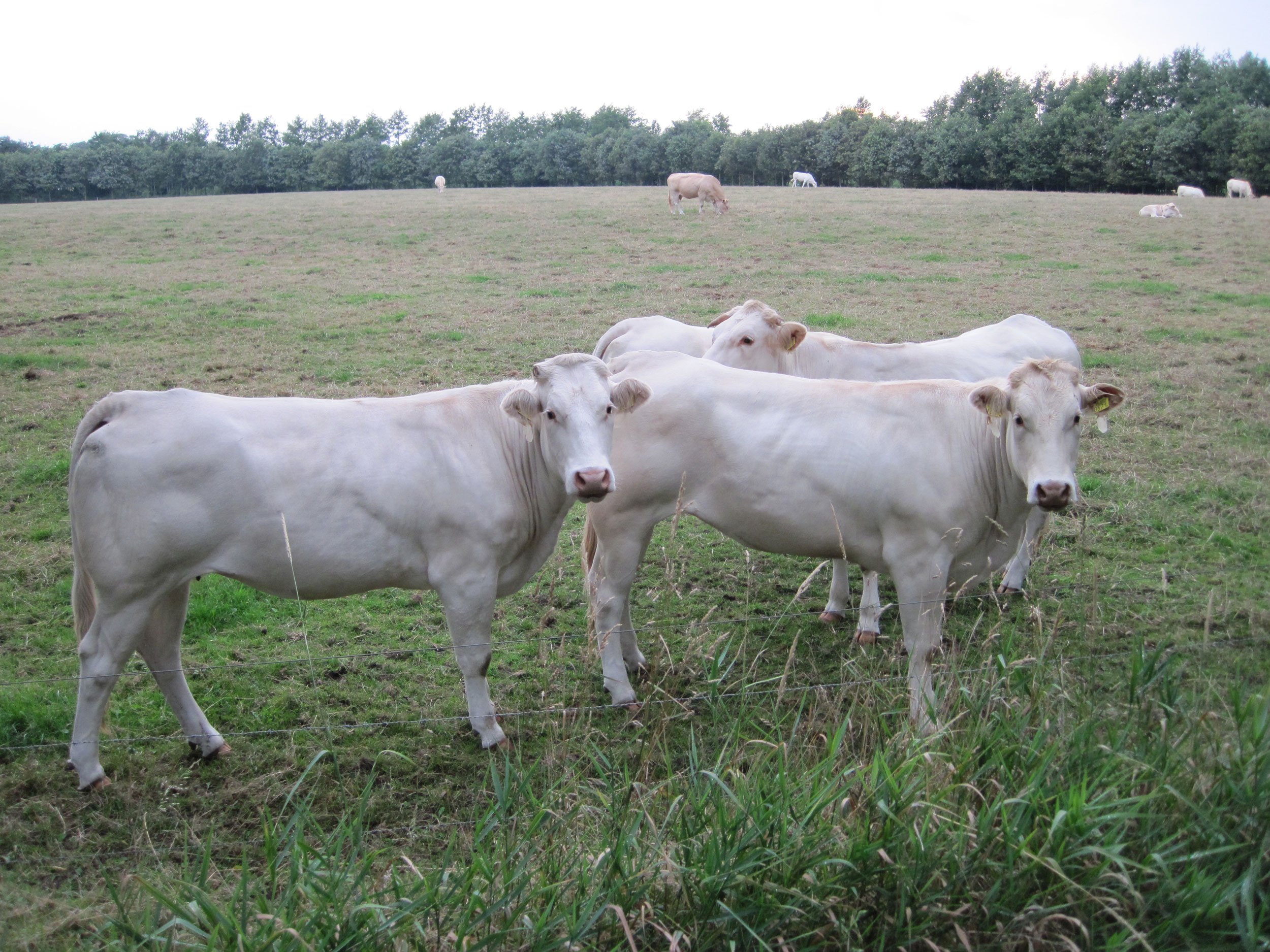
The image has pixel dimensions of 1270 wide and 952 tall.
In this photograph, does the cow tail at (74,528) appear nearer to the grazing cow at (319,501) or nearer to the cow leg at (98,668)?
the grazing cow at (319,501)

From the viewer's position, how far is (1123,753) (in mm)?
3162

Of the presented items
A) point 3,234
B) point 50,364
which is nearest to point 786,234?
point 50,364

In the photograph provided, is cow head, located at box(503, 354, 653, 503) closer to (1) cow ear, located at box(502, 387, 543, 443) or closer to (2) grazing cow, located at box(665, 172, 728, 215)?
(1) cow ear, located at box(502, 387, 543, 443)

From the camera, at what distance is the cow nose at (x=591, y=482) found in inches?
169

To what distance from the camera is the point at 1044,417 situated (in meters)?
4.54

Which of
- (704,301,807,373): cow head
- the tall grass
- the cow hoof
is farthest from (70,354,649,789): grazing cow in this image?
(704,301,807,373): cow head

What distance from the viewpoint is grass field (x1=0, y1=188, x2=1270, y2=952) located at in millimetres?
2803

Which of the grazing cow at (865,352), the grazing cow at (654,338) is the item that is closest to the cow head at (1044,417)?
the grazing cow at (865,352)

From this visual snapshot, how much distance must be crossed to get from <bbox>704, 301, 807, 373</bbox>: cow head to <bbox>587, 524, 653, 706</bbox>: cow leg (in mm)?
2306

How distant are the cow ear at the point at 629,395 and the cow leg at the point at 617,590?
Answer: 2.36 feet

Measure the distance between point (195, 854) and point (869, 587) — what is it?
400 centimetres

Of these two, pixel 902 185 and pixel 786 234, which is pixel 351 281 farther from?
pixel 902 185

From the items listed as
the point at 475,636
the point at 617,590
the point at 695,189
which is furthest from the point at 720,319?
the point at 695,189

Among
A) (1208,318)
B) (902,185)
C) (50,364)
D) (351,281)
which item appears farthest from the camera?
(902,185)
